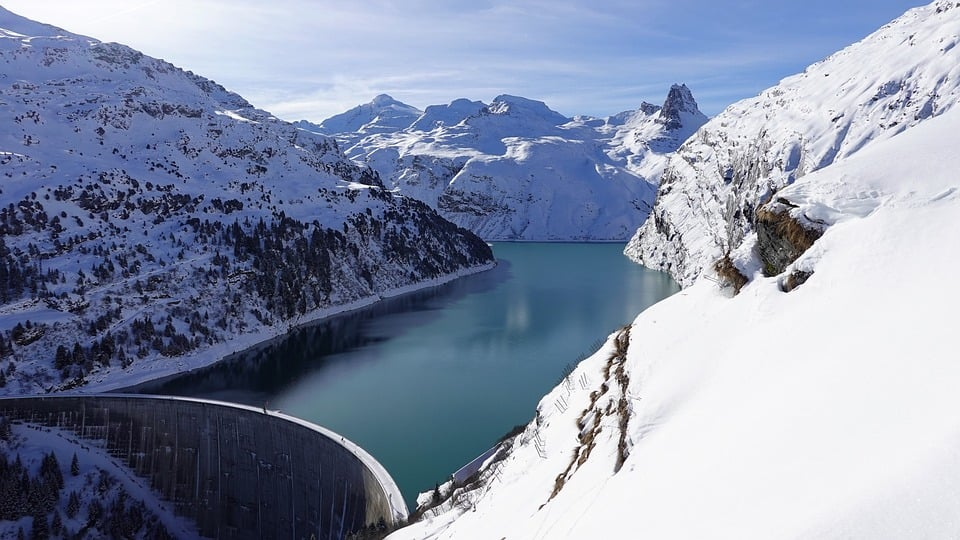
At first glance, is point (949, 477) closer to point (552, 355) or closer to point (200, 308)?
point (552, 355)

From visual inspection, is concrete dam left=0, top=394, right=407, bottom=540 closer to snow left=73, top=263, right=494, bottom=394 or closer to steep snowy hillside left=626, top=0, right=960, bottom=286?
snow left=73, top=263, right=494, bottom=394

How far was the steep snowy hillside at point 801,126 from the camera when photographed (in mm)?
88438

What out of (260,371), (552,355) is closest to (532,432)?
(552,355)

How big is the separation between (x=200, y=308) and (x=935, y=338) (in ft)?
270

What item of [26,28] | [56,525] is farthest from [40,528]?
[26,28]

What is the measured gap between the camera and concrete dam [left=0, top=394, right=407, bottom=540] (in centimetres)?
3603

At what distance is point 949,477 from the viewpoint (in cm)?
607

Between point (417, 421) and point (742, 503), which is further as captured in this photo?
point (417, 421)

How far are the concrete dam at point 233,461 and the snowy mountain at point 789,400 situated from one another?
1572cm

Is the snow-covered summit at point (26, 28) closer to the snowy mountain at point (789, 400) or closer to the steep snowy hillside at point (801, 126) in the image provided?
the steep snowy hillside at point (801, 126)

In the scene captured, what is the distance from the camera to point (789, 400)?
9.25 m

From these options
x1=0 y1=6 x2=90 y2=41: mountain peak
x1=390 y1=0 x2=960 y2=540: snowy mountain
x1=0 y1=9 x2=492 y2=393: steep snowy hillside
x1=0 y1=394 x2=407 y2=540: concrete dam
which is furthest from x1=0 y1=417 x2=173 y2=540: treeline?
x1=0 y1=6 x2=90 y2=41: mountain peak

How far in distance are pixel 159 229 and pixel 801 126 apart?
114 m

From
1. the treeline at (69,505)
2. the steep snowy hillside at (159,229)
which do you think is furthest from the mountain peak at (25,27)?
the treeline at (69,505)
